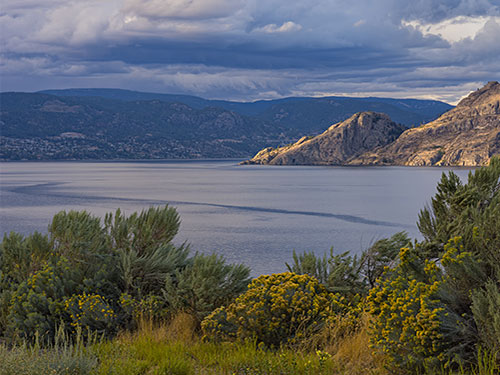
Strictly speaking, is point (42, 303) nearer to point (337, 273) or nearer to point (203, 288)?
point (203, 288)

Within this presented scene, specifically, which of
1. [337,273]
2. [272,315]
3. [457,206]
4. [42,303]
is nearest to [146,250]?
[42,303]

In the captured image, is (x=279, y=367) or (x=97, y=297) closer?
(x=279, y=367)

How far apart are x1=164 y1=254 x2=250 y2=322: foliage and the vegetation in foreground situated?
0.09ft

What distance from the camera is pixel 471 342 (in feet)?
21.3

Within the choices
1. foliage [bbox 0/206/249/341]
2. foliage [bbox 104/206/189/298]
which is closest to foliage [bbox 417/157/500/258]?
foliage [bbox 0/206/249/341]

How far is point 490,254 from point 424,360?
1.68 metres

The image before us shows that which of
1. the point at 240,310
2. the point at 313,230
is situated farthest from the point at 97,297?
the point at 313,230

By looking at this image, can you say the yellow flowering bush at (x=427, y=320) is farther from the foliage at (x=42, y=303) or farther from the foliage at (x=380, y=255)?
the foliage at (x=42, y=303)

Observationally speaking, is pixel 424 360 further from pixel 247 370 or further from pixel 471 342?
pixel 247 370

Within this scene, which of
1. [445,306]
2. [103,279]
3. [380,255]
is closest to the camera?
[445,306]

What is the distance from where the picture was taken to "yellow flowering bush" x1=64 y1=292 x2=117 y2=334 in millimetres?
9281

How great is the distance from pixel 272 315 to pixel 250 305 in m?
0.36

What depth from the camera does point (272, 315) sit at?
8414 millimetres

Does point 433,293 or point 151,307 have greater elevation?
point 433,293
